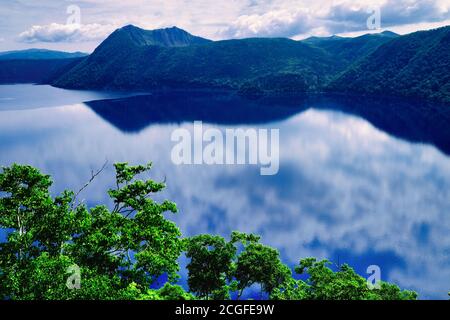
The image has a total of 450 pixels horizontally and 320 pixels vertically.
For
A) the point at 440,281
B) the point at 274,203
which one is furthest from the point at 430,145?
the point at 440,281

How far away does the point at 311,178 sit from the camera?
7206 cm

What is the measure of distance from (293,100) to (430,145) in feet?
356

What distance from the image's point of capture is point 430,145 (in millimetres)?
95812

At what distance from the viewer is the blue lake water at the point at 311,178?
154ft

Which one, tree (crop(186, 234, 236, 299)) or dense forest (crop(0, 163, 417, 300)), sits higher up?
dense forest (crop(0, 163, 417, 300))

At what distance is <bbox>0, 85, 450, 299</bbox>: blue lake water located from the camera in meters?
46.9

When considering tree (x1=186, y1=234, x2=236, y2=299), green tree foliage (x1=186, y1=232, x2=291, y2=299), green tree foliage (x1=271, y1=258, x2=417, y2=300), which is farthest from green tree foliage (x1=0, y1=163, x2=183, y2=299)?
green tree foliage (x1=271, y1=258, x2=417, y2=300)

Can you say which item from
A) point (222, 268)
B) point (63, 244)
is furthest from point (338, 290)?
point (63, 244)
